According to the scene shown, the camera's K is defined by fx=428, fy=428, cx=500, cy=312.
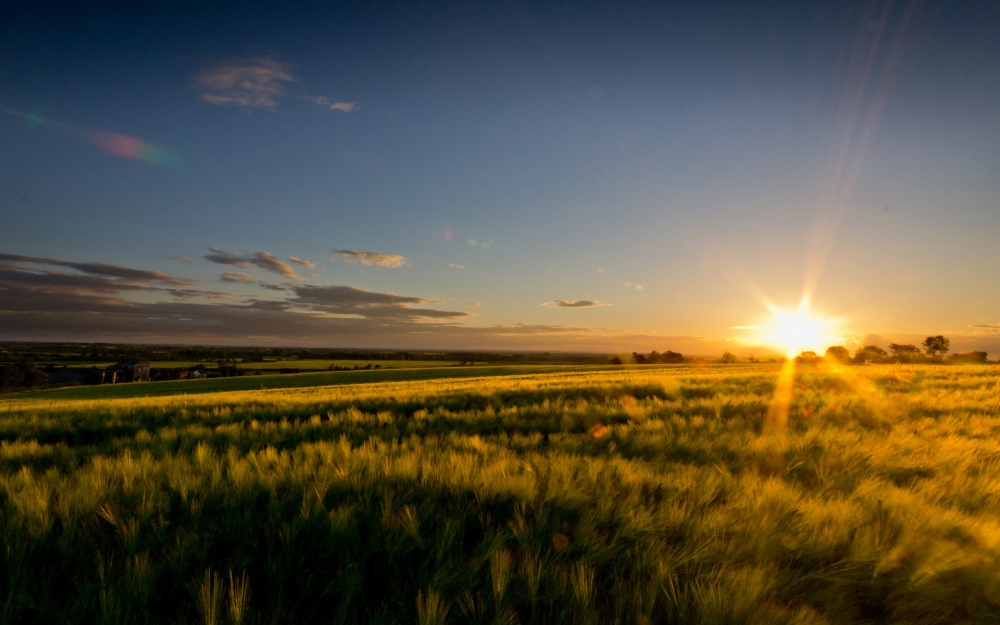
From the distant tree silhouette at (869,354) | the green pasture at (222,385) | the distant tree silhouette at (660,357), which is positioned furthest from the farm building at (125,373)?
the distant tree silhouette at (869,354)

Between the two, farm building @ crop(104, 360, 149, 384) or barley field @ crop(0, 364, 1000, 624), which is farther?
farm building @ crop(104, 360, 149, 384)

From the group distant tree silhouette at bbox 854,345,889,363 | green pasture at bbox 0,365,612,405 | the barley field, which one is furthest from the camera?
distant tree silhouette at bbox 854,345,889,363

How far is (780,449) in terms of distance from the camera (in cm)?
416

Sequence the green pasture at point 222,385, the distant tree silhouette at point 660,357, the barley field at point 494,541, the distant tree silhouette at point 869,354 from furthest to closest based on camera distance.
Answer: the distant tree silhouette at point 660,357 < the distant tree silhouette at point 869,354 < the green pasture at point 222,385 < the barley field at point 494,541

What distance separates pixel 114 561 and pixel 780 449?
493cm

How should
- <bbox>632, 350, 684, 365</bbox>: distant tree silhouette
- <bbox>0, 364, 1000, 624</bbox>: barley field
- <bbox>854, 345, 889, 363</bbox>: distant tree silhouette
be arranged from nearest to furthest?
<bbox>0, 364, 1000, 624</bbox>: barley field, <bbox>854, 345, 889, 363</bbox>: distant tree silhouette, <bbox>632, 350, 684, 365</bbox>: distant tree silhouette

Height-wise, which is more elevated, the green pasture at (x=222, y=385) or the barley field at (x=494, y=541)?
the barley field at (x=494, y=541)

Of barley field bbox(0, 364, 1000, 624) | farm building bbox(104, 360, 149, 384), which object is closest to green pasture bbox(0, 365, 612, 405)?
barley field bbox(0, 364, 1000, 624)

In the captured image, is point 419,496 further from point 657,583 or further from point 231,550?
point 657,583

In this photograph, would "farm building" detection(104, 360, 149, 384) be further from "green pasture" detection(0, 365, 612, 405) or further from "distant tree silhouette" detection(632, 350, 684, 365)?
"distant tree silhouette" detection(632, 350, 684, 365)

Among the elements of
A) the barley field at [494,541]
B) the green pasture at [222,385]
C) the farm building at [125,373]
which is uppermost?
the barley field at [494,541]

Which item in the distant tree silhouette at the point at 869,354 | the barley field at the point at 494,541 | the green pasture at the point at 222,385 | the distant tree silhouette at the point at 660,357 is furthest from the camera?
the distant tree silhouette at the point at 660,357

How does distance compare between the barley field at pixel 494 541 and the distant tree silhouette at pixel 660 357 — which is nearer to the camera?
the barley field at pixel 494 541

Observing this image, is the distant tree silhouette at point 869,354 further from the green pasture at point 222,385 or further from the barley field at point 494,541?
the barley field at point 494,541
